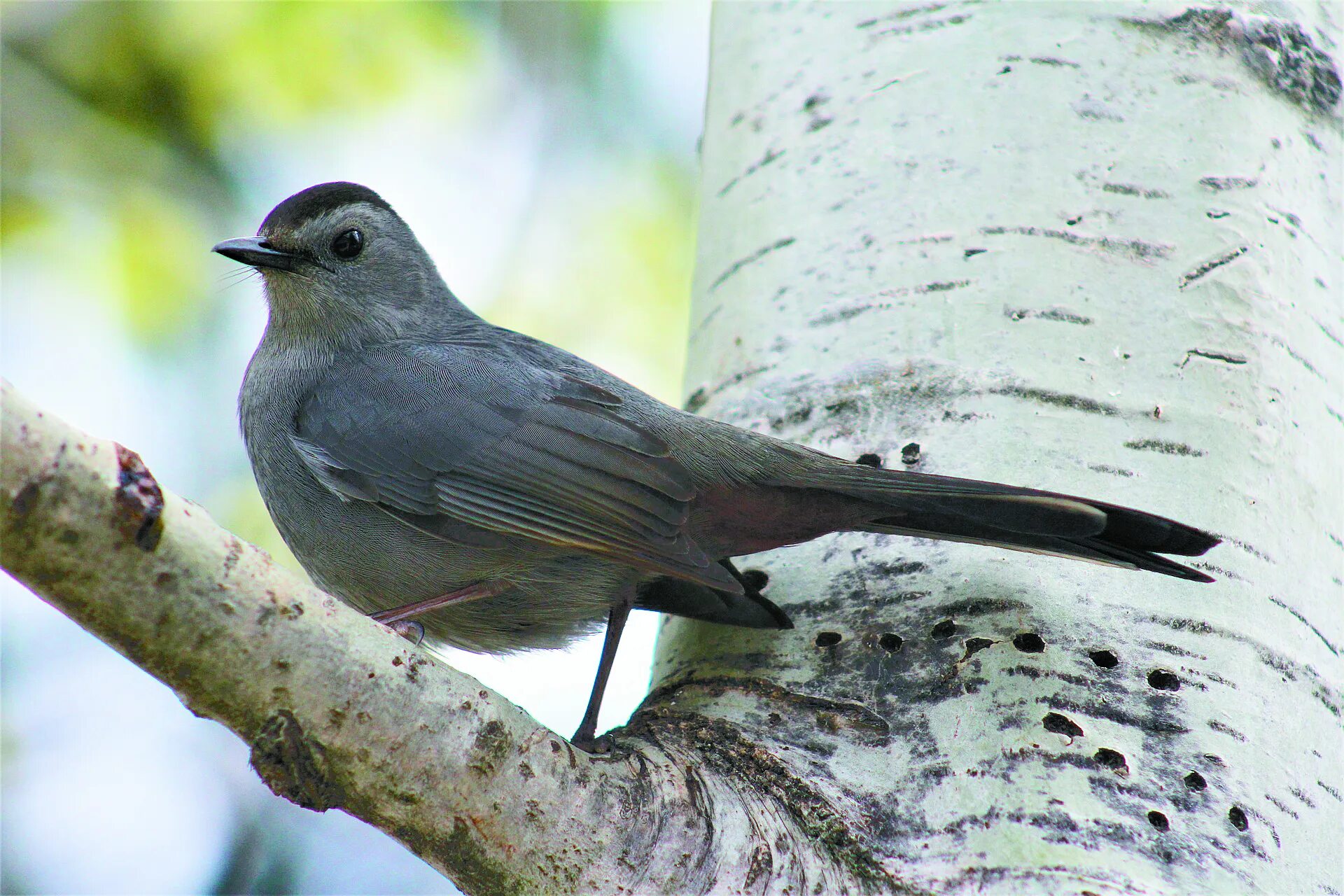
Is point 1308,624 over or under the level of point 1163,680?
over

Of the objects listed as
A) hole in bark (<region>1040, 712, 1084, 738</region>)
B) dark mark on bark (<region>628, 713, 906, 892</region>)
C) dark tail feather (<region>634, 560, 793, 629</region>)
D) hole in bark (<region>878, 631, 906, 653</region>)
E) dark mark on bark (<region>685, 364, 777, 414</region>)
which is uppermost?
dark mark on bark (<region>685, 364, 777, 414</region>)

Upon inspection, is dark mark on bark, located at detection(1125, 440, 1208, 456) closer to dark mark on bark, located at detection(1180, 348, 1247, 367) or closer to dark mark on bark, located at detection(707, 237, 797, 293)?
dark mark on bark, located at detection(1180, 348, 1247, 367)

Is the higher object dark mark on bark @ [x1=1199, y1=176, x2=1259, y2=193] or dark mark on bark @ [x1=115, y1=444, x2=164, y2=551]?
dark mark on bark @ [x1=1199, y1=176, x2=1259, y2=193]

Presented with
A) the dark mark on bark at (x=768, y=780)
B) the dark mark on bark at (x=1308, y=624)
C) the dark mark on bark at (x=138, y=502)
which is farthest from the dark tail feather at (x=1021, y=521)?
the dark mark on bark at (x=138, y=502)

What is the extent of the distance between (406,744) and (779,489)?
1297 millimetres

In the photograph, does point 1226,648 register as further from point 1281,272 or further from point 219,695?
point 219,695

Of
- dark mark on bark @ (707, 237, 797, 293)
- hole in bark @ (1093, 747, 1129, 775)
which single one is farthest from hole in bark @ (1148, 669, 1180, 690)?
dark mark on bark @ (707, 237, 797, 293)

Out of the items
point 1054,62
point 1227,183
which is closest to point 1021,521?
point 1227,183

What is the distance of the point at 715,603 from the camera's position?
3.22m

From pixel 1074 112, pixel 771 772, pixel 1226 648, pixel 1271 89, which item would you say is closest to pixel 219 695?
pixel 771 772

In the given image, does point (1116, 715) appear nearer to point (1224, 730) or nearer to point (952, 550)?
point (1224, 730)

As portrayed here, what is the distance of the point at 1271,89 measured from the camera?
3.18 meters

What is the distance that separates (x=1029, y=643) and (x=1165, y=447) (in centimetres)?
62

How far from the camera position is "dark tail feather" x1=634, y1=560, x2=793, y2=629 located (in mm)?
2977
